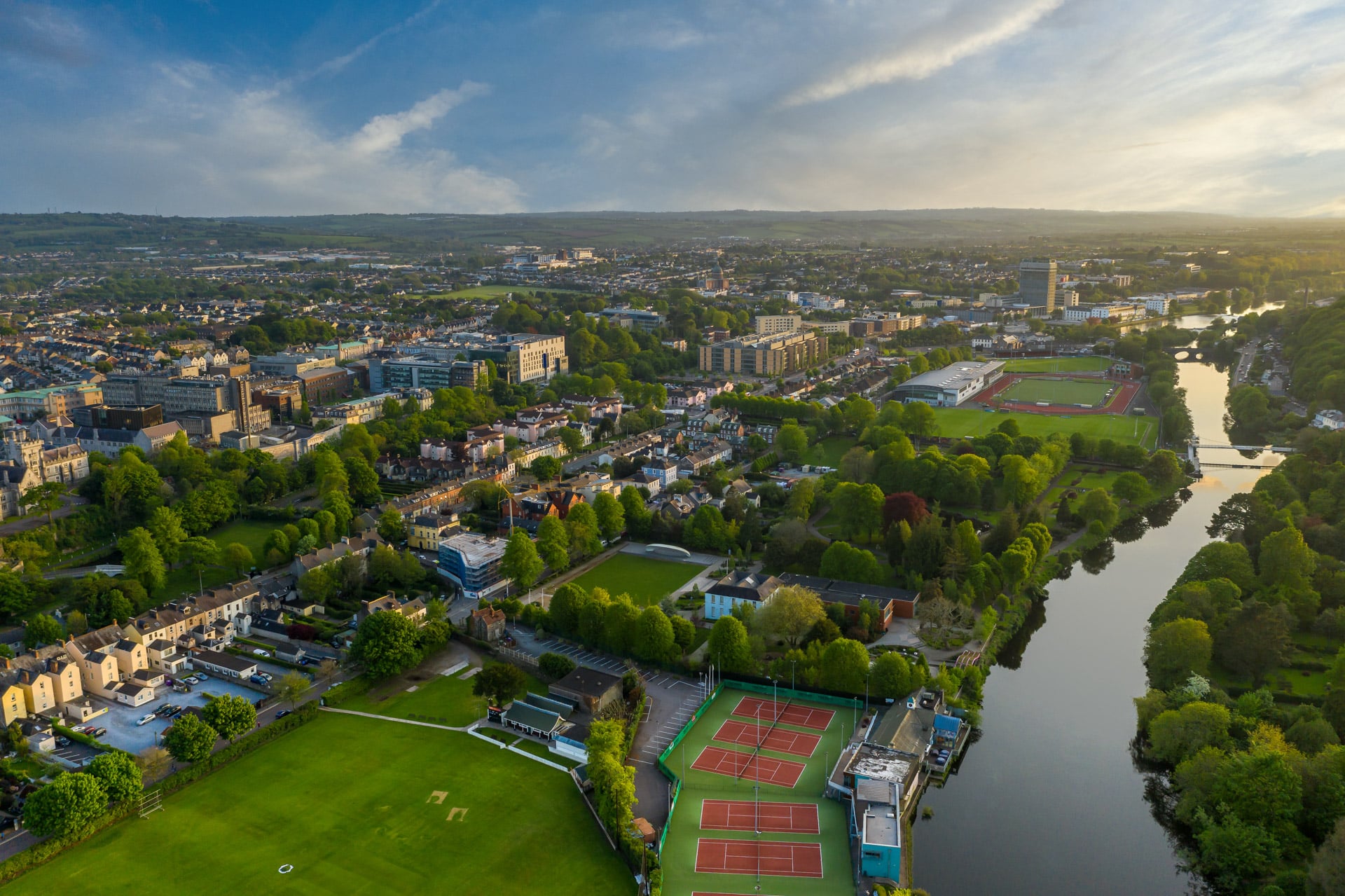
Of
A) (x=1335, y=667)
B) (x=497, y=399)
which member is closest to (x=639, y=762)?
(x=1335, y=667)

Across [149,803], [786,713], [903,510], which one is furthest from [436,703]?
[903,510]

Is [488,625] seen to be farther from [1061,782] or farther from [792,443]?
[792,443]

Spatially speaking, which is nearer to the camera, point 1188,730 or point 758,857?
point 758,857

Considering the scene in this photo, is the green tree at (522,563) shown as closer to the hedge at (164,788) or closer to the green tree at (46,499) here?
the hedge at (164,788)

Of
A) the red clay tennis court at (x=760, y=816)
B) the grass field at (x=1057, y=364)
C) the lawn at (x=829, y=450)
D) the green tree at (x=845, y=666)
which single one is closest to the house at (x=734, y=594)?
the green tree at (x=845, y=666)

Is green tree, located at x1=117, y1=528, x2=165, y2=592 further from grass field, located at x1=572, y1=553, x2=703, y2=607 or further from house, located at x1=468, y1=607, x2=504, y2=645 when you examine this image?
grass field, located at x1=572, y1=553, x2=703, y2=607

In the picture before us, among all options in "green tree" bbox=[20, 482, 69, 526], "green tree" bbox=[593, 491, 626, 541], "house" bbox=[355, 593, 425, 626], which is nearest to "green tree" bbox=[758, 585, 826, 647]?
"house" bbox=[355, 593, 425, 626]
